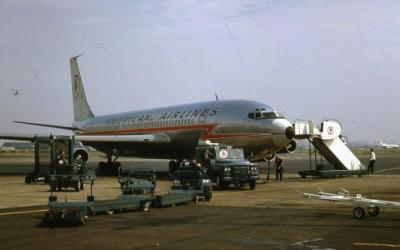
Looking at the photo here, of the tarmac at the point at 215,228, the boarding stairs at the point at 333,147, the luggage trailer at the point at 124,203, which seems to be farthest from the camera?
the boarding stairs at the point at 333,147

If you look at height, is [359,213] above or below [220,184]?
below

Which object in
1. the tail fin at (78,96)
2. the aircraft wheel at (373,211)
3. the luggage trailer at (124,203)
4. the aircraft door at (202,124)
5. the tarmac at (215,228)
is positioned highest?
the tail fin at (78,96)

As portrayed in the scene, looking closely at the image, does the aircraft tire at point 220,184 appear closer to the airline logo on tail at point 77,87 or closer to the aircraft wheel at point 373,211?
the aircraft wheel at point 373,211

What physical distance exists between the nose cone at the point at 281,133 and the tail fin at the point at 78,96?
24494mm

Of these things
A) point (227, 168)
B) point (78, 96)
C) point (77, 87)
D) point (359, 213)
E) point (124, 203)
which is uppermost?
point (77, 87)

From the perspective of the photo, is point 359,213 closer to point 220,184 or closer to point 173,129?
point 220,184

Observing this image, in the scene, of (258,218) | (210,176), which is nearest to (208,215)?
(258,218)

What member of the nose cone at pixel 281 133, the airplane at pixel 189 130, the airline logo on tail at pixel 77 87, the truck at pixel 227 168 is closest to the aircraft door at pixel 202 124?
the airplane at pixel 189 130

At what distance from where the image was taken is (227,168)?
74.7 feet

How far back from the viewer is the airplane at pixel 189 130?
91.5 feet

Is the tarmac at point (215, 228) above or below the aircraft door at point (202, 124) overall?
below

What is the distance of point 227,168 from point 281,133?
18.3 ft

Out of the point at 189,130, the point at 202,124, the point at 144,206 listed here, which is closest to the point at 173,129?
the point at 189,130

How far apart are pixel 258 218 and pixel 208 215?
4.67ft
